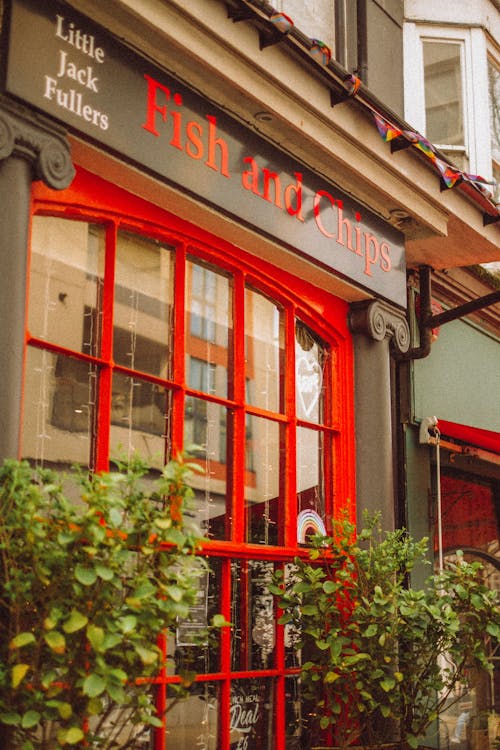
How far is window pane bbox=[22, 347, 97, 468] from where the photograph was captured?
14.0 feet

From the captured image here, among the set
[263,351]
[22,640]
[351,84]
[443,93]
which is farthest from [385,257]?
[22,640]

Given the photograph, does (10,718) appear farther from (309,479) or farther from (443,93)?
(443,93)

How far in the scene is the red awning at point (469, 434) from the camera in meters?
7.19

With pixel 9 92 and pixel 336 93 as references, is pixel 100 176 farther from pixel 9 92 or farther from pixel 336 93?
pixel 336 93

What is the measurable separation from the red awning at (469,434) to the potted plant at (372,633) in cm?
172

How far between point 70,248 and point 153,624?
188 centimetres

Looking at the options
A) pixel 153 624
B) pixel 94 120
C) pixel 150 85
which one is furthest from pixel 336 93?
pixel 153 624

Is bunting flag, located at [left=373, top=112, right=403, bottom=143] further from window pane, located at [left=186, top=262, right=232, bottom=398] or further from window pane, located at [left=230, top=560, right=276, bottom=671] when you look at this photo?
window pane, located at [left=230, top=560, right=276, bottom=671]

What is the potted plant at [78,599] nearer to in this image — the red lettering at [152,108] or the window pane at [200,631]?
the window pane at [200,631]

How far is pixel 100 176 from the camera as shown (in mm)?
4664

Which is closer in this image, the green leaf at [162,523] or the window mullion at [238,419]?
the green leaf at [162,523]

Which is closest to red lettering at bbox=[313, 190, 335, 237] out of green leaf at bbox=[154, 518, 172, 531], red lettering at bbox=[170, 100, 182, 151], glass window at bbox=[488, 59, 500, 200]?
red lettering at bbox=[170, 100, 182, 151]

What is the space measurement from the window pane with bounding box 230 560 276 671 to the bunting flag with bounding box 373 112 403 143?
2.43 metres

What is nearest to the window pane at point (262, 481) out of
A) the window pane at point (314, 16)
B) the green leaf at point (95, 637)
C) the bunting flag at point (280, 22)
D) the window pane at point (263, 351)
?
the window pane at point (263, 351)
